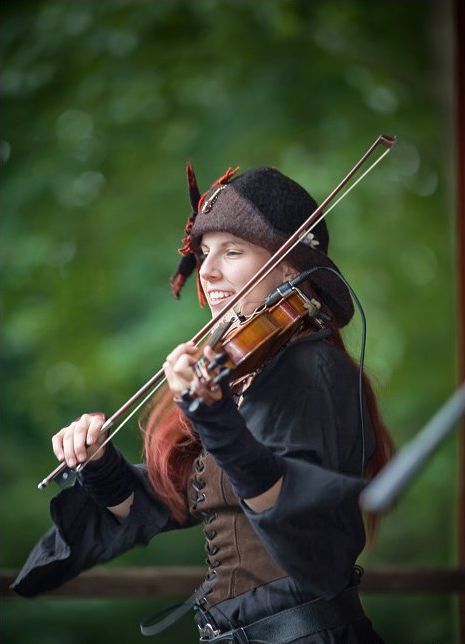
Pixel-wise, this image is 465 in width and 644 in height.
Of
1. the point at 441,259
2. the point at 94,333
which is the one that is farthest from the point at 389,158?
the point at 94,333

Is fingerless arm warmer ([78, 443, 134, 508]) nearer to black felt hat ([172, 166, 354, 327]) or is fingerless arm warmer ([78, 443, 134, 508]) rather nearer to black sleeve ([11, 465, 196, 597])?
black sleeve ([11, 465, 196, 597])

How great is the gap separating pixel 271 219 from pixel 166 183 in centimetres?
401

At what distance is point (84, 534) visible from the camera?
2734 mm

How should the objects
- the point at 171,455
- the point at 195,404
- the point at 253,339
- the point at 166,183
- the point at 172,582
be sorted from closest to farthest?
the point at 195,404, the point at 253,339, the point at 171,455, the point at 172,582, the point at 166,183

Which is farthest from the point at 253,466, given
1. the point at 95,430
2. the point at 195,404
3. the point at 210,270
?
the point at 210,270

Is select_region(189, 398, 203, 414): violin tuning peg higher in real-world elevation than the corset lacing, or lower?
higher

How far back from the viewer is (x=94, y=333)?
263 inches

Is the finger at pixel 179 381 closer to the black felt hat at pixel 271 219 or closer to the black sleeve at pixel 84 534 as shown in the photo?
the black felt hat at pixel 271 219

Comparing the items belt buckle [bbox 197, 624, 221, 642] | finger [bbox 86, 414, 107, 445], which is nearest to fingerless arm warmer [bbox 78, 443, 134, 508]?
finger [bbox 86, 414, 107, 445]

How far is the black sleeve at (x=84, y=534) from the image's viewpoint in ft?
8.84

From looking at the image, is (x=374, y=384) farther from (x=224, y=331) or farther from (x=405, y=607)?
(x=405, y=607)

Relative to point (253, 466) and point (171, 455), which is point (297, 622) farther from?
point (171, 455)

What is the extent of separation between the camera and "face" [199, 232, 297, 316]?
2.49m

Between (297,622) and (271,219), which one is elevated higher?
(271,219)
